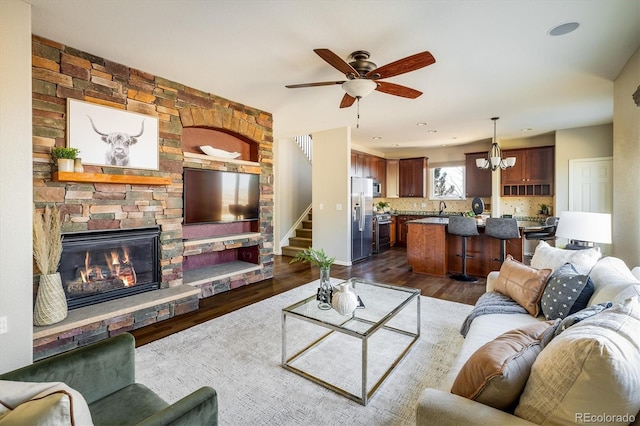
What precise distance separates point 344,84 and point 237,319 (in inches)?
104

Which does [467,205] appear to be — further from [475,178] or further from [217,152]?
[217,152]

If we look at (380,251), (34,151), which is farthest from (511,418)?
(380,251)

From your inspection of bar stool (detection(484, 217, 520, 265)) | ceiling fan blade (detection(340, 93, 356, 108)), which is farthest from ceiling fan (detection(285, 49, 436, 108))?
bar stool (detection(484, 217, 520, 265))

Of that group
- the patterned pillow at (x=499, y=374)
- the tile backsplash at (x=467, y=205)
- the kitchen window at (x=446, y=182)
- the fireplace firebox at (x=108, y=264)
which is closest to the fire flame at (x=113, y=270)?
the fireplace firebox at (x=108, y=264)

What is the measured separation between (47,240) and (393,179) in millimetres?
7497

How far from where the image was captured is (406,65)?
8.39ft

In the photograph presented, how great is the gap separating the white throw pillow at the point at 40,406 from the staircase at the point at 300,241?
19.4 feet

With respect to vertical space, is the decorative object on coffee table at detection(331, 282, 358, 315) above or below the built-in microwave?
below

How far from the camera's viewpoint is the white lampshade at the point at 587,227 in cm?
270

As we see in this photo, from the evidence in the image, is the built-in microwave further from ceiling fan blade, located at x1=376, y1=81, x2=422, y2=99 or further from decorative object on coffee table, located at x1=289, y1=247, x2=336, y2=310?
decorative object on coffee table, located at x1=289, y1=247, x2=336, y2=310

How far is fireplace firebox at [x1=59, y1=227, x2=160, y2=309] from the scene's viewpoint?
116 inches

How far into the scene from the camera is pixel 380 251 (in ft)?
24.4

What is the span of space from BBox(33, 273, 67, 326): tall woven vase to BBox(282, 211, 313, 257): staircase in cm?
454
